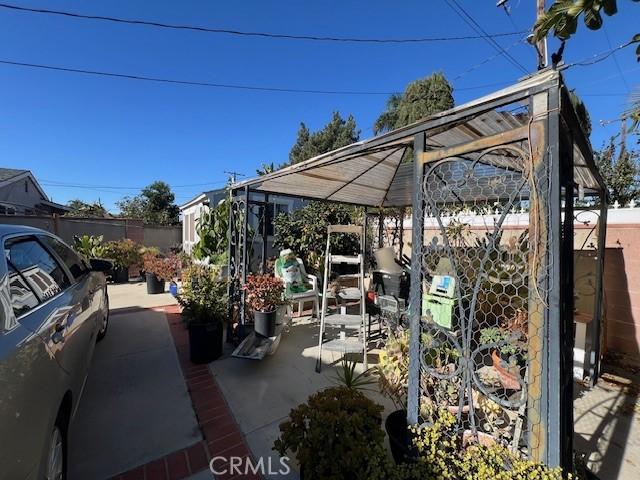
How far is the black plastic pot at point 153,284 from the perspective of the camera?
22.5 ft

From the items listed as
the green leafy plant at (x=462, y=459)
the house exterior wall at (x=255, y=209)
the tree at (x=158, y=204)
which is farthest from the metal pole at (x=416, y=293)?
the tree at (x=158, y=204)

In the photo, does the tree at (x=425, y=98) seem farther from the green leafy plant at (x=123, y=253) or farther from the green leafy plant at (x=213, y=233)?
the green leafy plant at (x=123, y=253)

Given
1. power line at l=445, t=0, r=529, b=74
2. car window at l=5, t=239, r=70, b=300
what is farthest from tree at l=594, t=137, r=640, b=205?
car window at l=5, t=239, r=70, b=300

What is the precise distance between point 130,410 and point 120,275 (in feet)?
24.4

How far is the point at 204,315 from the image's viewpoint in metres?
3.36

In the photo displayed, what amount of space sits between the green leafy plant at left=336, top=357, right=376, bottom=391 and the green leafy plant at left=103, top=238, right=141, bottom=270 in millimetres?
7790

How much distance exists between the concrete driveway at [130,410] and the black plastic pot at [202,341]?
0.23 m

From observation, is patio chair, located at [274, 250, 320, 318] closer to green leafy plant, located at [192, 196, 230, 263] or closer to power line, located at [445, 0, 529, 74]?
green leafy plant, located at [192, 196, 230, 263]

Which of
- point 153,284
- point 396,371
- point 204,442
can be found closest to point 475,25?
point 396,371

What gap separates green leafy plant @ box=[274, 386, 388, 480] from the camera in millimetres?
1342

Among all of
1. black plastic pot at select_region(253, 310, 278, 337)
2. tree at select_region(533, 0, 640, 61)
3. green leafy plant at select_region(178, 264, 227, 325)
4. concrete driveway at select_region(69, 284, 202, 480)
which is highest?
tree at select_region(533, 0, 640, 61)

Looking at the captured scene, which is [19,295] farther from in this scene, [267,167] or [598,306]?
[267,167]

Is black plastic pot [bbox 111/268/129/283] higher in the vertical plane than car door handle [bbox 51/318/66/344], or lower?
lower

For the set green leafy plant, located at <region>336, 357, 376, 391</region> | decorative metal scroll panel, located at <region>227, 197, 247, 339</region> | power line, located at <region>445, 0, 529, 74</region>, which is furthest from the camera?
power line, located at <region>445, 0, 529, 74</region>
